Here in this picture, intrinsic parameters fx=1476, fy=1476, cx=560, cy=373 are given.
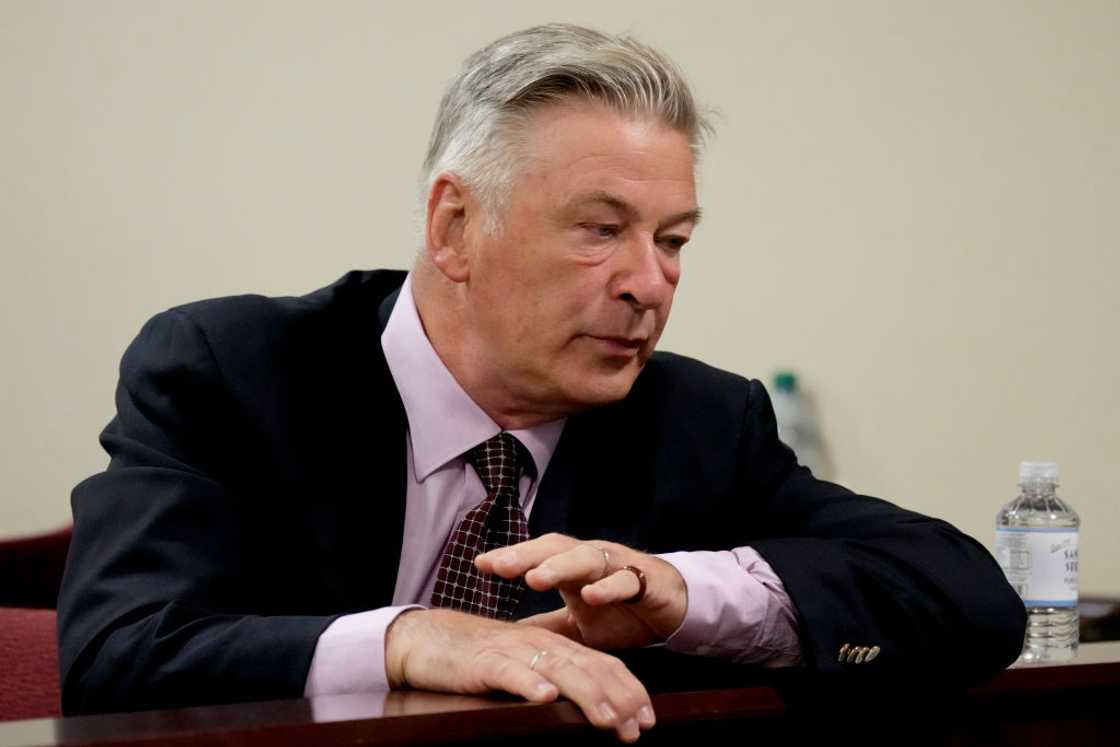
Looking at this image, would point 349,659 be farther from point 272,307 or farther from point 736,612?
point 272,307

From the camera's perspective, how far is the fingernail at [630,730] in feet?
3.73

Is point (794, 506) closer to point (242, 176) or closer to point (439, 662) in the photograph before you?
point (439, 662)

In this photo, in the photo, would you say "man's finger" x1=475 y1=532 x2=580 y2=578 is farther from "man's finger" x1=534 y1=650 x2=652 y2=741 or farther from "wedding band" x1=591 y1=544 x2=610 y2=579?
"man's finger" x1=534 y1=650 x2=652 y2=741

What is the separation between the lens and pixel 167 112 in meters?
3.36

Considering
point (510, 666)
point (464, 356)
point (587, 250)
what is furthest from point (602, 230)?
point (510, 666)

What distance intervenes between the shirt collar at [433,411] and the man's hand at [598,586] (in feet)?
1.13

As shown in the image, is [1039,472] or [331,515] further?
[1039,472]

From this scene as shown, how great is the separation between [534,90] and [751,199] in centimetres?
201

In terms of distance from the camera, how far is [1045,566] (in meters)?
1.99

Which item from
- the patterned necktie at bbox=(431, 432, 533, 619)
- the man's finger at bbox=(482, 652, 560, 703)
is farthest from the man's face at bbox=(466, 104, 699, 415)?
the man's finger at bbox=(482, 652, 560, 703)

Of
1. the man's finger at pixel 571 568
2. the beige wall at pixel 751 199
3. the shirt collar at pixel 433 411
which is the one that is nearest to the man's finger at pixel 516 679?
the man's finger at pixel 571 568

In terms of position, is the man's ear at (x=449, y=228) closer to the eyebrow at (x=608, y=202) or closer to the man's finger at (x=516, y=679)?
the eyebrow at (x=608, y=202)

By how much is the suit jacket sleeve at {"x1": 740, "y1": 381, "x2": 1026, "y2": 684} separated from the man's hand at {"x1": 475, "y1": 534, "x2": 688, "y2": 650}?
0.17 meters

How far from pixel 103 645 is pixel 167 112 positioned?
216cm
